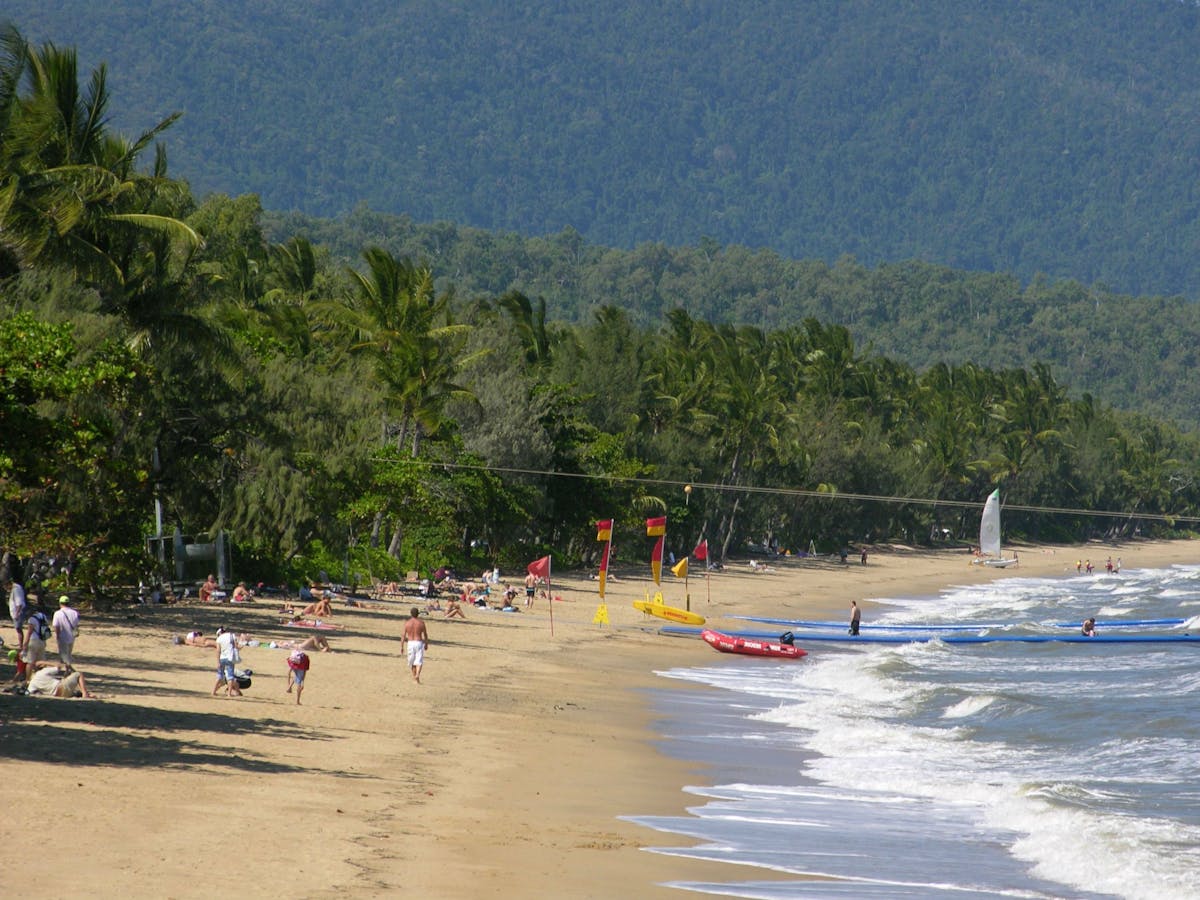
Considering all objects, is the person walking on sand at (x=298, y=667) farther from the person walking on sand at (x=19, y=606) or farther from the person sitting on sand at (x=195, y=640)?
the person sitting on sand at (x=195, y=640)

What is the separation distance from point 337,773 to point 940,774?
8404 mm

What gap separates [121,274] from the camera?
1077 inches

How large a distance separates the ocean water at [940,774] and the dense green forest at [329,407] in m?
8.79

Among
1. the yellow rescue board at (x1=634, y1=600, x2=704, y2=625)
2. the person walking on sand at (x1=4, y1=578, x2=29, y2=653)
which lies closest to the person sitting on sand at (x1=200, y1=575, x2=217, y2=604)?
the person walking on sand at (x1=4, y1=578, x2=29, y2=653)

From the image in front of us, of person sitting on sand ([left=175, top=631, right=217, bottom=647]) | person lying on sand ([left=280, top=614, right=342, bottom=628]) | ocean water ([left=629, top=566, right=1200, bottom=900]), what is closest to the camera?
ocean water ([left=629, top=566, right=1200, bottom=900])

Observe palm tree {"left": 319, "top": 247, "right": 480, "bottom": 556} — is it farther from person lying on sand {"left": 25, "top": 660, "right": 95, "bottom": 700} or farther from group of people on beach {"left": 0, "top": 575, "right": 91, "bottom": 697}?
person lying on sand {"left": 25, "top": 660, "right": 95, "bottom": 700}

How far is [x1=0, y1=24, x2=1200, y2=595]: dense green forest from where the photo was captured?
73.8 feet

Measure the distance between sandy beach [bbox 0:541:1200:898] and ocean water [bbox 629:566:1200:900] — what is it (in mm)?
795

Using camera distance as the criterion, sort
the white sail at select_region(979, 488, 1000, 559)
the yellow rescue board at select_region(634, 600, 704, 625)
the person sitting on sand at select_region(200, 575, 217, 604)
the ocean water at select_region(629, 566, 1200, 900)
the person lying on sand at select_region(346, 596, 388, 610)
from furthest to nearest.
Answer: the white sail at select_region(979, 488, 1000, 559) < the yellow rescue board at select_region(634, 600, 704, 625) < the person lying on sand at select_region(346, 596, 388, 610) < the person sitting on sand at select_region(200, 575, 217, 604) < the ocean water at select_region(629, 566, 1200, 900)

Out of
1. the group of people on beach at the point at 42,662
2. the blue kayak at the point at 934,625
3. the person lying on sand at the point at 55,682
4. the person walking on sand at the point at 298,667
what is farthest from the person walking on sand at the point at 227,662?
the blue kayak at the point at 934,625

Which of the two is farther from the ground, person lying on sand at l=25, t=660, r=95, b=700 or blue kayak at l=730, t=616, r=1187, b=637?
person lying on sand at l=25, t=660, r=95, b=700

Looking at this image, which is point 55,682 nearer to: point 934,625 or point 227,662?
point 227,662

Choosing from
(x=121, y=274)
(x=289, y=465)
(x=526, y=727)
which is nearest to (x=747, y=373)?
(x=289, y=465)

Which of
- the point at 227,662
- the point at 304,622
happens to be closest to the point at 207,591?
the point at 304,622
